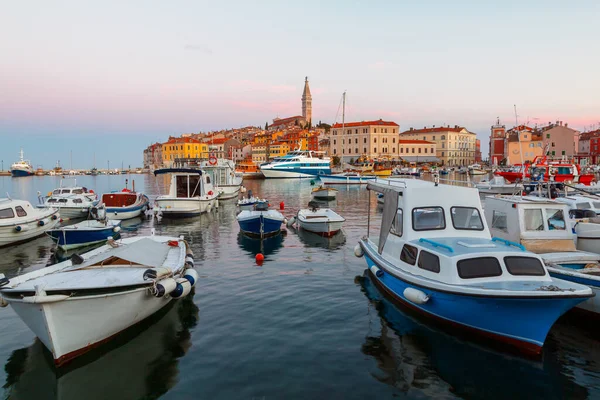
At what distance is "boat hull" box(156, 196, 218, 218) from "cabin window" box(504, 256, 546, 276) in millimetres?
27545

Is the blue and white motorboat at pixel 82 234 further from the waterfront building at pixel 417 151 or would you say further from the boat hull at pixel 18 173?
the boat hull at pixel 18 173

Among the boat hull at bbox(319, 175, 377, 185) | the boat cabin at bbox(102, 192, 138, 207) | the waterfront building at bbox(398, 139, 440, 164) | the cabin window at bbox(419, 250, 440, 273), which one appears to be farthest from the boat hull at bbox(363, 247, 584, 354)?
the waterfront building at bbox(398, 139, 440, 164)

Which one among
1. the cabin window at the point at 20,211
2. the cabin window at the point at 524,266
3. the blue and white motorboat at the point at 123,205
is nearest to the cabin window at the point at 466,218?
the cabin window at the point at 524,266

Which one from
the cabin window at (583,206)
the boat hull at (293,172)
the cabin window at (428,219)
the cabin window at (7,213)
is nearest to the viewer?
the cabin window at (428,219)

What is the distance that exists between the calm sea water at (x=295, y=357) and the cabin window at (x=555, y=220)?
151 inches

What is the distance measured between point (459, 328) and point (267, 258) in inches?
433

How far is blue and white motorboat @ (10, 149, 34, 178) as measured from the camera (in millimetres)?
158750

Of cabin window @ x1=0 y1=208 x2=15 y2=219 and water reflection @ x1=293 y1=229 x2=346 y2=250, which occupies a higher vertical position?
cabin window @ x1=0 y1=208 x2=15 y2=219

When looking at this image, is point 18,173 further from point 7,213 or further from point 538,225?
point 538,225

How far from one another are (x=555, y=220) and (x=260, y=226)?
1518 centimetres

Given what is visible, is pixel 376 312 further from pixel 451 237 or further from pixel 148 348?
pixel 148 348

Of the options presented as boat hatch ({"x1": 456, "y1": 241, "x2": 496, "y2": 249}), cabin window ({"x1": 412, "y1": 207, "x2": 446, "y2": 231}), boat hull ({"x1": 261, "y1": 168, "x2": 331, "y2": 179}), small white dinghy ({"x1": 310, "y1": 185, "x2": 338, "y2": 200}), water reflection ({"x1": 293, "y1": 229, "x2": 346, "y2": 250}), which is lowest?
water reflection ({"x1": 293, "y1": 229, "x2": 346, "y2": 250})

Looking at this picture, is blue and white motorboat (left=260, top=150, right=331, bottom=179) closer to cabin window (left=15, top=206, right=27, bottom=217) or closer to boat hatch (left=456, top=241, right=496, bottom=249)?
cabin window (left=15, top=206, right=27, bottom=217)

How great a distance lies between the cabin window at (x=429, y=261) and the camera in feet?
35.6
